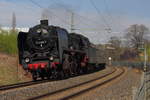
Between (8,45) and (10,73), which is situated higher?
(8,45)

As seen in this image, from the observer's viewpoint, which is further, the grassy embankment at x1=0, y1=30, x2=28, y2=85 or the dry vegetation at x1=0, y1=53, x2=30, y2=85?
the grassy embankment at x1=0, y1=30, x2=28, y2=85

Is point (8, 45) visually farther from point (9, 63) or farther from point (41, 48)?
point (41, 48)

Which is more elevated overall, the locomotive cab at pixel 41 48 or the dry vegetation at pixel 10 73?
the locomotive cab at pixel 41 48

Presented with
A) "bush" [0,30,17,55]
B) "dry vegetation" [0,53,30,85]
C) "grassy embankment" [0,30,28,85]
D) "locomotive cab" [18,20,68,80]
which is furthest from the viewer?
"bush" [0,30,17,55]

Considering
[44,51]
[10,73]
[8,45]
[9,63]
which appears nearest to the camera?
[44,51]

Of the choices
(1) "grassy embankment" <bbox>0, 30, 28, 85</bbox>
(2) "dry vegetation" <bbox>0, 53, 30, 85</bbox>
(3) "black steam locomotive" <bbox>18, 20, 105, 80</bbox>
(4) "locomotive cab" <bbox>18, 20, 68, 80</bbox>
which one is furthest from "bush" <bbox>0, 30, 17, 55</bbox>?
(4) "locomotive cab" <bbox>18, 20, 68, 80</bbox>

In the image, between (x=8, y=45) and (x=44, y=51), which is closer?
(x=44, y=51)

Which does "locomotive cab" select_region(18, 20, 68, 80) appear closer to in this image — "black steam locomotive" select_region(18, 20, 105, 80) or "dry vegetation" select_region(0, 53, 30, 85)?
"black steam locomotive" select_region(18, 20, 105, 80)

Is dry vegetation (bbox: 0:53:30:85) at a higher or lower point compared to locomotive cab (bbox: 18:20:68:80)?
lower

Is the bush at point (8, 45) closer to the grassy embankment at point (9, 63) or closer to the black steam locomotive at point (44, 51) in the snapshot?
the grassy embankment at point (9, 63)

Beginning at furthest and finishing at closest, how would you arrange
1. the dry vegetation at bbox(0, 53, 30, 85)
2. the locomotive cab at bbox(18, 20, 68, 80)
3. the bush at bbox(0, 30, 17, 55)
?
1. the bush at bbox(0, 30, 17, 55)
2. the dry vegetation at bbox(0, 53, 30, 85)
3. the locomotive cab at bbox(18, 20, 68, 80)

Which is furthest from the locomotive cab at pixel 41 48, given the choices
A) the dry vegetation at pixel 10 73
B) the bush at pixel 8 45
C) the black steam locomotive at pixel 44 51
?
the bush at pixel 8 45

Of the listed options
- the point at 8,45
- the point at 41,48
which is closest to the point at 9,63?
the point at 41,48

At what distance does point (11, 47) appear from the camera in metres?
42.6
